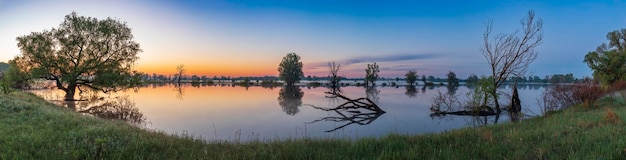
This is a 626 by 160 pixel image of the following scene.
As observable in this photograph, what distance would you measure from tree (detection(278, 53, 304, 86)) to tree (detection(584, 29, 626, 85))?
73920 millimetres

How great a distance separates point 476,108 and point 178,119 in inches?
689

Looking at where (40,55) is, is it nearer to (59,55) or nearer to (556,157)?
(59,55)

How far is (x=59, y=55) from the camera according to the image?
87.9ft

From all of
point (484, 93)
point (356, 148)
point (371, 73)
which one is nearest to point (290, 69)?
point (371, 73)

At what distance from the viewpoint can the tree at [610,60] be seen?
44.1 m

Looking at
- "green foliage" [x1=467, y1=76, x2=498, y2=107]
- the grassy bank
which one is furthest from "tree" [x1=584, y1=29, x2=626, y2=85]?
the grassy bank

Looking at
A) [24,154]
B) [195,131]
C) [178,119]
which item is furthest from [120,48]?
[24,154]

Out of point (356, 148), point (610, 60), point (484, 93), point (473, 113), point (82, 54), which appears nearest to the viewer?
point (356, 148)

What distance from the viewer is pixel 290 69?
105m

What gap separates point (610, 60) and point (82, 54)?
2571 inches

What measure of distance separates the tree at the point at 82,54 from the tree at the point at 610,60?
56.8m

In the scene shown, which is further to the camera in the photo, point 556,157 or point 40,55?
point 40,55

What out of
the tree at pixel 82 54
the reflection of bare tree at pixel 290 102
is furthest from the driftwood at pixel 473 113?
the tree at pixel 82 54

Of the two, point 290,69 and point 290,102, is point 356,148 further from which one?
point 290,69
